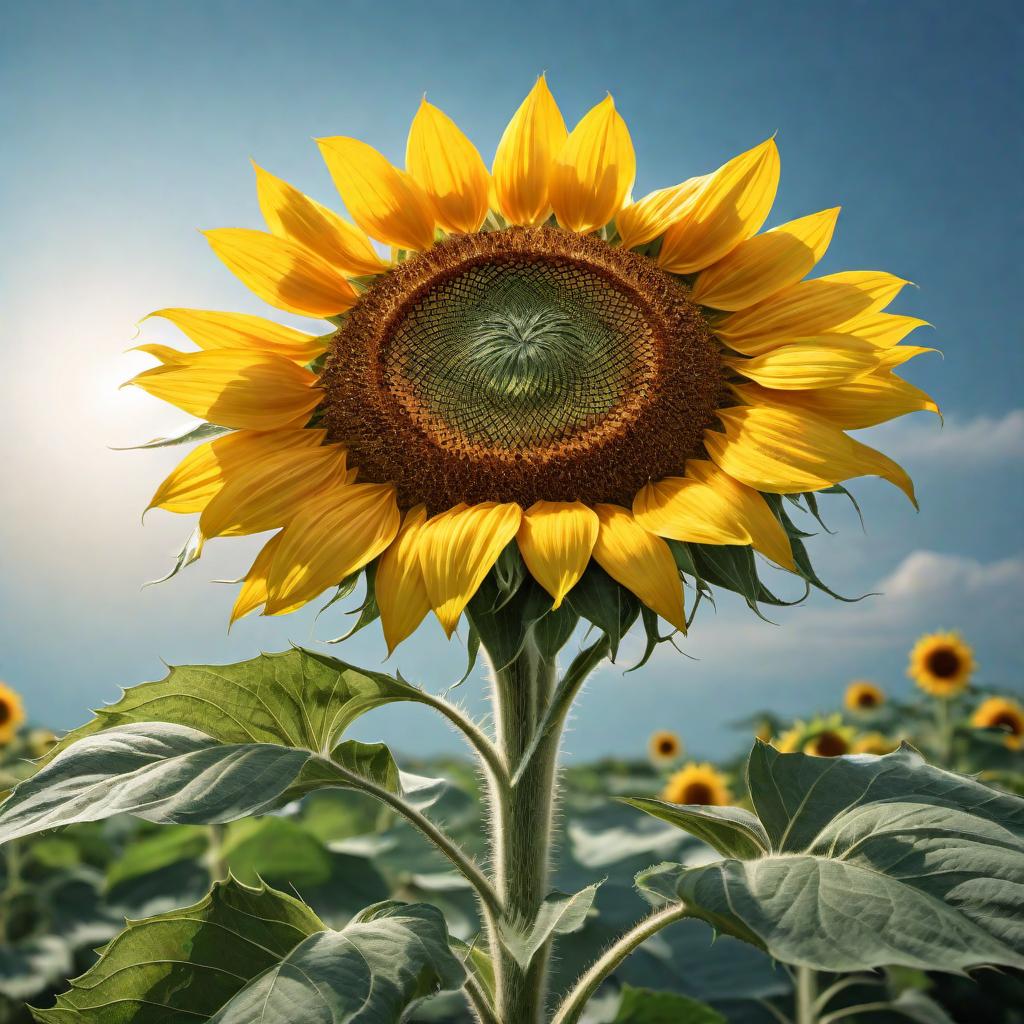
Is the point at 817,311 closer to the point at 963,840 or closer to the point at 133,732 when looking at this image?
the point at 963,840

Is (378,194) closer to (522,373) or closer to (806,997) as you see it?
(522,373)

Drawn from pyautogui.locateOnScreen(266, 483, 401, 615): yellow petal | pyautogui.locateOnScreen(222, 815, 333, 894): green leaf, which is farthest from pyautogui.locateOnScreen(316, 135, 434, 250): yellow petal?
pyautogui.locateOnScreen(222, 815, 333, 894): green leaf

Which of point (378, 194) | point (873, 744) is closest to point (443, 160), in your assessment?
point (378, 194)

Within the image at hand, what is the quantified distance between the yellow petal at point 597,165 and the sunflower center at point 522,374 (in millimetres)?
83

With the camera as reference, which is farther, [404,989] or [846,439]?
[846,439]

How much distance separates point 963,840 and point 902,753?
1.35 feet

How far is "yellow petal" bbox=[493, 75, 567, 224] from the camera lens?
2.05 meters

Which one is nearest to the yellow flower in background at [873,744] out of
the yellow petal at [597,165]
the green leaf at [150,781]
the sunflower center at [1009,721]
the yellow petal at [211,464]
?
the sunflower center at [1009,721]

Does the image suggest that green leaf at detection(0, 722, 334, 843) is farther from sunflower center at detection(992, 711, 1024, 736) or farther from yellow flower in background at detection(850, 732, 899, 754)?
sunflower center at detection(992, 711, 1024, 736)

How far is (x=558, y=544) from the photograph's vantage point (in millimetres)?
1580

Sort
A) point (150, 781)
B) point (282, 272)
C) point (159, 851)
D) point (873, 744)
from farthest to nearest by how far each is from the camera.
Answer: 1. point (873, 744)
2. point (159, 851)
3. point (282, 272)
4. point (150, 781)

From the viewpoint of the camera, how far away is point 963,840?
1399mm

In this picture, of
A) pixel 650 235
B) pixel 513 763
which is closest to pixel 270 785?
pixel 513 763

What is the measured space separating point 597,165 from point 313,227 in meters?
0.57
